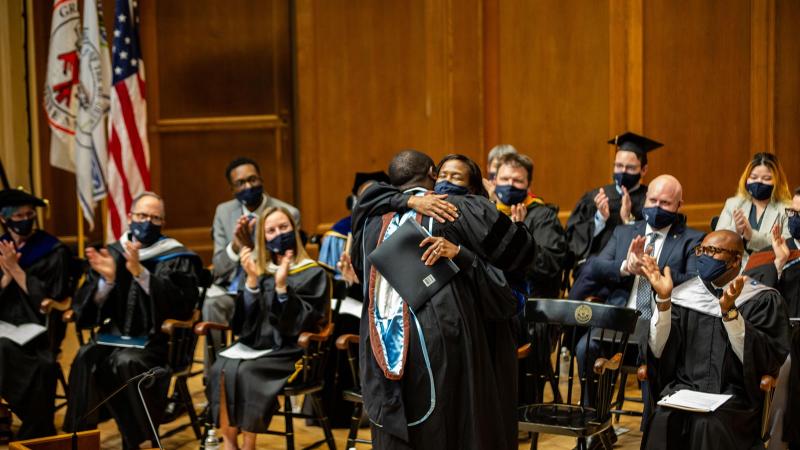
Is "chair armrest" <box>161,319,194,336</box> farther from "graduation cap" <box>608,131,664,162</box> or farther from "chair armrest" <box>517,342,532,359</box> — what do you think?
"graduation cap" <box>608,131,664,162</box>

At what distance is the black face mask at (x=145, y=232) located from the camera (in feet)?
20.3

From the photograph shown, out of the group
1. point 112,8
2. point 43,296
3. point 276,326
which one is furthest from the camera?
point 112,8

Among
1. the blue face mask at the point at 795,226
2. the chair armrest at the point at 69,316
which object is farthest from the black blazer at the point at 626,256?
the chair armrest at the point at 69,316

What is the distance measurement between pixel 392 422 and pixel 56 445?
4.39 feet

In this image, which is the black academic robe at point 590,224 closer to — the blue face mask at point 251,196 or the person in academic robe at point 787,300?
the person in academic robe at point 787,300

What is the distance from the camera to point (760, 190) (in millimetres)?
6441

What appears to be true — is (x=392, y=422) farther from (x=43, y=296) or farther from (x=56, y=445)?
(x=43, y=296)

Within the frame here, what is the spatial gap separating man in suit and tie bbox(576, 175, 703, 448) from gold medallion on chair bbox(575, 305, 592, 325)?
52 cm

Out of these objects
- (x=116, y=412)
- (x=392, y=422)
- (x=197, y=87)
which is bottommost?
(x=116, y=412)

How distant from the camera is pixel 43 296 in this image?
21.0 ft

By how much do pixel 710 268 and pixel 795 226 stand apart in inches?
49.7

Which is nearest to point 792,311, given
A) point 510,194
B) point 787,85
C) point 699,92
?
point 510,194

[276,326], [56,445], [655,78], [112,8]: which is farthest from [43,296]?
[655,78]

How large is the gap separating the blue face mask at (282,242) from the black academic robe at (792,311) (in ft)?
8.08
